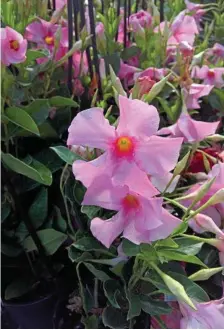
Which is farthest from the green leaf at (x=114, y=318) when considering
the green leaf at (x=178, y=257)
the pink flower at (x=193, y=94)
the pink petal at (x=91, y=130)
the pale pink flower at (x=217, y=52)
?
the pale pink flower at (x=217, y=52)

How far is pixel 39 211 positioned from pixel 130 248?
0.25 meters

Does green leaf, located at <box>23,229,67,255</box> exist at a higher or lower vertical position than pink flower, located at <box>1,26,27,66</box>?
lower

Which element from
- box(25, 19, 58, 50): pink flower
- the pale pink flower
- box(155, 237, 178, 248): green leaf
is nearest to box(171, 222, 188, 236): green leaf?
box(155, 237, 178, 248): green leaf

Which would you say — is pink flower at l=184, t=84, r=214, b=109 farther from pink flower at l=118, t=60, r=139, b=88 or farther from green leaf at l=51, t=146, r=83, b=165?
green leaf at l=51, t=146, r=83, b=165

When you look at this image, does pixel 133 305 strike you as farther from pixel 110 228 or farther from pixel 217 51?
pixel 217 51

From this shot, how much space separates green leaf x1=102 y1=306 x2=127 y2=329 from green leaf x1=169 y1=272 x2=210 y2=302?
11 centimetres

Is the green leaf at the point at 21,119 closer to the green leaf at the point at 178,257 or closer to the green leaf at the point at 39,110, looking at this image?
the green leaf at the point at 39,110

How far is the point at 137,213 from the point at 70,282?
1.08ft

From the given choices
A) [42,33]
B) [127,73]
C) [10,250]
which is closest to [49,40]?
[42,33]

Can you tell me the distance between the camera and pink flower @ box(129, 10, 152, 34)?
3.38 ft

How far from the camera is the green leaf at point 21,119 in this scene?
779 millimetres

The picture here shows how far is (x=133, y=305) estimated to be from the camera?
0.69m

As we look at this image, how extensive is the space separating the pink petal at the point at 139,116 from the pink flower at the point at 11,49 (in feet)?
0.89

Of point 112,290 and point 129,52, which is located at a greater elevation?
point 129,52
